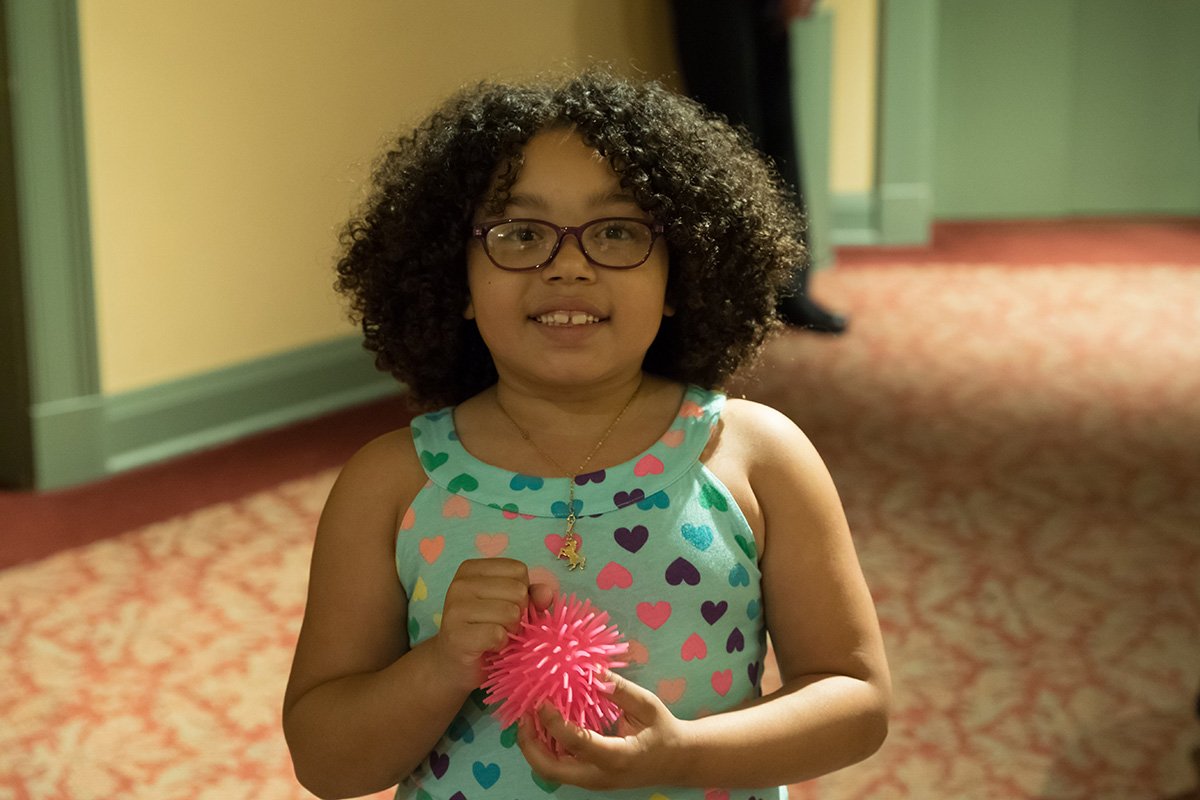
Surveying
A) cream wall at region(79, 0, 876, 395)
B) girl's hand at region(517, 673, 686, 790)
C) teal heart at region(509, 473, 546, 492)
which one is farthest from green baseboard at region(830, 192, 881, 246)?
girl's hand at region(517, 673, 686, 790)

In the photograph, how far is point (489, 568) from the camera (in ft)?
3.32

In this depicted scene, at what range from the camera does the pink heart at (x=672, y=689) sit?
112cm

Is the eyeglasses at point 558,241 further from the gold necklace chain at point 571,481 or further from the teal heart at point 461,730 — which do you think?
the teal heart at point 461,730

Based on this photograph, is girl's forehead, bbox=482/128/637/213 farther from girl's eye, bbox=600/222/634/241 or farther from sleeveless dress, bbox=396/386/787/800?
sleeveless dress, bbox=396/386/787/800

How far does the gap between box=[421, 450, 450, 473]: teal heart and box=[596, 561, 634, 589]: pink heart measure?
0.15 meters

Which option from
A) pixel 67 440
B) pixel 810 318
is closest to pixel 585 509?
pixel 67 440

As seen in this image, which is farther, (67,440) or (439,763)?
(67,440)

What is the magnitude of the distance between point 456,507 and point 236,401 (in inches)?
97.3

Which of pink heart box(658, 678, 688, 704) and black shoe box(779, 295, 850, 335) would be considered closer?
pink heart box(658, 678, 688, 704)

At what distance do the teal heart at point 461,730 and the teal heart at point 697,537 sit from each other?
21cm

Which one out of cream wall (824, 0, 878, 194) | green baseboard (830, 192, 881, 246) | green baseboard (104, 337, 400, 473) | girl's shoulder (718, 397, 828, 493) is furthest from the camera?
green baseboard (830, 192, 881, 246)

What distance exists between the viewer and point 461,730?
3.76 feet

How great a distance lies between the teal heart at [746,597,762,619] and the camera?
3.80 feet

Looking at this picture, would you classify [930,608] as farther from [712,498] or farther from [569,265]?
[569,265]
